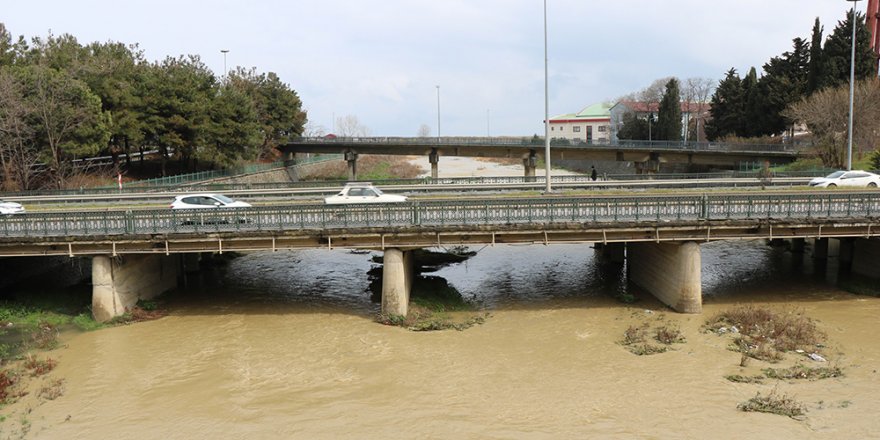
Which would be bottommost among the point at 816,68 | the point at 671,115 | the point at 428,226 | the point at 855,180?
the point at 428,226

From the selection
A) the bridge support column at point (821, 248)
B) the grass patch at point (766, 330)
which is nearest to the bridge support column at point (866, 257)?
the bridge support column at point (821, 248)

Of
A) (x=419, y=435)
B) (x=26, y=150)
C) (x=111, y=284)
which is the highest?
(x=26, y=150)

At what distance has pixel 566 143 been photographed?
72.6m

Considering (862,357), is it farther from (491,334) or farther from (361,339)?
(361,339)

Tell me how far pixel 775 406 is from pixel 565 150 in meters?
58.7

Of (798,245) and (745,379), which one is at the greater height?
(798,245)

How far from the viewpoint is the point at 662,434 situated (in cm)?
1457

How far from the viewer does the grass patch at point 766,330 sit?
19.7 m

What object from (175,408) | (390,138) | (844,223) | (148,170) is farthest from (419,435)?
(390,138)

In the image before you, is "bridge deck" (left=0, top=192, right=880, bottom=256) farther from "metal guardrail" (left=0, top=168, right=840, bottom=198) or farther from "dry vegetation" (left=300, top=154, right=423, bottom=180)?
"dry vegetation" (left=300, top=154, right=423, bottom=180)

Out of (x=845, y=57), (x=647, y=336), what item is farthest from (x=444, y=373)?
(x=845, y=57)

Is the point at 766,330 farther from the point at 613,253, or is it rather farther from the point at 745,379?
the point at 613,253

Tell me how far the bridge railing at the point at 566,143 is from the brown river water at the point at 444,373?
128 feet

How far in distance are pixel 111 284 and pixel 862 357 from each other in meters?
26.0
